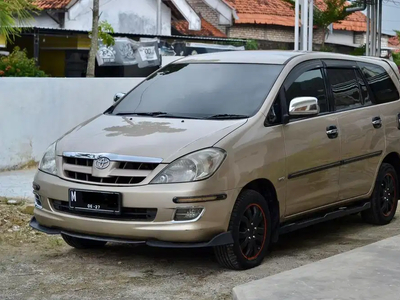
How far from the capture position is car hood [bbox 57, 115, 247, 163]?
268 inches

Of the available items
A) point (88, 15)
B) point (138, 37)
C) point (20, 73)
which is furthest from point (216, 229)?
point (88, 15)

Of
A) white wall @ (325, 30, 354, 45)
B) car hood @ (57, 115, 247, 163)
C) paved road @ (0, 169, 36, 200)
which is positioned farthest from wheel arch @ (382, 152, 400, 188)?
white wall @ (325, 30, 354, 45)

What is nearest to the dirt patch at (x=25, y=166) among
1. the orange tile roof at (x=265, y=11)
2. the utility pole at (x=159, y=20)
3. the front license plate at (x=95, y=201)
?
the front license plate at (x=95, y=201)

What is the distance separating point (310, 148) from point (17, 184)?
4.77 m

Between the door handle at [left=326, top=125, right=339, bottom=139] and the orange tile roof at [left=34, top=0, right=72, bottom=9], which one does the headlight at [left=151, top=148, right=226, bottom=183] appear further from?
the orange tile roof at [left=34, top=0, right=72, bottom=9]

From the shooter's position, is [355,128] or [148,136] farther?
[355,128]

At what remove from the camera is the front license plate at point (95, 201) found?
6766 mm

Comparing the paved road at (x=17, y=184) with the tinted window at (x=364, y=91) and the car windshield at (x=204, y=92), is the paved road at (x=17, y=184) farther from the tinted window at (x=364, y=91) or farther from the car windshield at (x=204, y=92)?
the tinted window at (x=364, y=91)

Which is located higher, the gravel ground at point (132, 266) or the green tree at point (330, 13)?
the green tree at point (330, 13)

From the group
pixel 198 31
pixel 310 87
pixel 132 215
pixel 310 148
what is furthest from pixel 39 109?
pixel 198 31

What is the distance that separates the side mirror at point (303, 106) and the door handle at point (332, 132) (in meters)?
0.46

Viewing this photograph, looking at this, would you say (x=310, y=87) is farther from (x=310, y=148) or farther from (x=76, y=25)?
(x=76, y=25)

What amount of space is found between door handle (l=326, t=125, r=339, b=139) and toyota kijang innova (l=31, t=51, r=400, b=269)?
1 cm

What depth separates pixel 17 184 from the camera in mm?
11336
